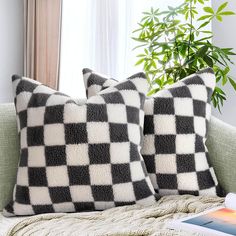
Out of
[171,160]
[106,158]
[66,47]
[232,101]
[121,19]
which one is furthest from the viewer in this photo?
[66,47]

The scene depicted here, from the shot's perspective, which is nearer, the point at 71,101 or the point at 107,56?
the point at 71,101

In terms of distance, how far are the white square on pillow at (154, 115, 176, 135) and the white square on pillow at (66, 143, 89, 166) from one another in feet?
0.95

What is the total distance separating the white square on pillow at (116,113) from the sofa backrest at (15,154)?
0.37 meters

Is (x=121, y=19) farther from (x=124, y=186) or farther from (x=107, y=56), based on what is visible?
(x=124, y=186)

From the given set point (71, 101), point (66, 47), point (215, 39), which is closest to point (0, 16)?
point (66, 47)

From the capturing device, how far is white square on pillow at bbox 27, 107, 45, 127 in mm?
1750

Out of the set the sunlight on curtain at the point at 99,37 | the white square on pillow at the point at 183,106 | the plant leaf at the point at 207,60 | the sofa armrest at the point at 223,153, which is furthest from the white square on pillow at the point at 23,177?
the sunlight on curtain at the point at 99,37

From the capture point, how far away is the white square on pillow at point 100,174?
1.69m

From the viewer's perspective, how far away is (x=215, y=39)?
3.18 meters

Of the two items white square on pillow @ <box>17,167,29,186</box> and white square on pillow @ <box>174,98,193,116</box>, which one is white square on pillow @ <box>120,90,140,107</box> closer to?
white square on pillow @ <box>174,98,193,116</box>

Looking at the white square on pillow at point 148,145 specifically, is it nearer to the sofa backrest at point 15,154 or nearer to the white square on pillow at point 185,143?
the white square on pillow at point 185,143

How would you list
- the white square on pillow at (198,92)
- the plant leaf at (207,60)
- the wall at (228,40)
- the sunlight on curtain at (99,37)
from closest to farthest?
the white square on pillow at (198,92)
the plant leaf at (207,60)
the wall at (228,40)
the sunlight on curtain at (99,37)

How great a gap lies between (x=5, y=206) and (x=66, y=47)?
2212mm

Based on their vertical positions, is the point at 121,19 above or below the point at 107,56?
above
